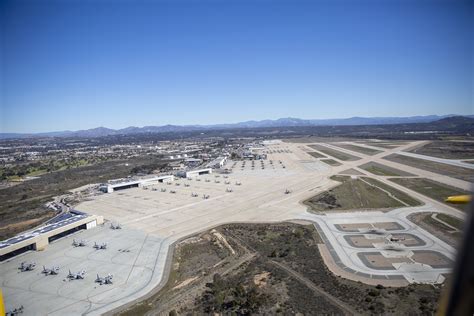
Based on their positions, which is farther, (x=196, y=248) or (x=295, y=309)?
(x=196, y=248)

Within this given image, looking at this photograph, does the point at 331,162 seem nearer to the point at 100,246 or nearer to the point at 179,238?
the point at 179,238

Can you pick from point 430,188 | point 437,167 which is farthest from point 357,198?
point 437,167

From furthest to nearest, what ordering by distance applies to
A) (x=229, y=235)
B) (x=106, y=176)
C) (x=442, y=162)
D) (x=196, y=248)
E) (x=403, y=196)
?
(x=106, y=176) → (x=442, y=162) → (x=403, y=196) → (x=229, y=235) → (x=196, y=248)

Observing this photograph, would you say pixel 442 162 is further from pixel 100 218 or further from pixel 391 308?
pixel 100 218

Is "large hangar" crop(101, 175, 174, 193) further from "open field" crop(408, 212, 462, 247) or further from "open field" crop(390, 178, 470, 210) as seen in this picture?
"open field" crop(408, 212, 462, 247)

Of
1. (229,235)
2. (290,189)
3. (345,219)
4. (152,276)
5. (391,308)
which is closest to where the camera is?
(391,308)

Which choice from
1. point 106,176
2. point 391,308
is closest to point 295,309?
point 391,308
